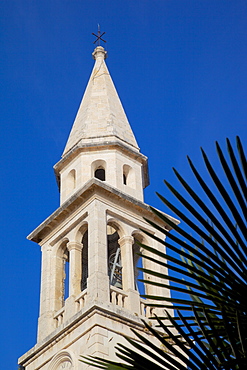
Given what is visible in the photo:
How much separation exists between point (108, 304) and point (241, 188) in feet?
54.2

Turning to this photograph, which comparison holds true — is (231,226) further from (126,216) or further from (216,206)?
(126,216)

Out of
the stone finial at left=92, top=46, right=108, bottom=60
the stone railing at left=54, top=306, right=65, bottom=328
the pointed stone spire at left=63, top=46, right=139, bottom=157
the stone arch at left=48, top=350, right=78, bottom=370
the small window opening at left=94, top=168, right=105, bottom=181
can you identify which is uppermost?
the stone finial at left=92, top=46, right=108, bottom=60

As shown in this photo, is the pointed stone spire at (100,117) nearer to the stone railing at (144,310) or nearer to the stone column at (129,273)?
the stone column at (129,273)

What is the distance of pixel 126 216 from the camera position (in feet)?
79.3

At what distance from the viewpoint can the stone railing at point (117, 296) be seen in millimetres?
21578

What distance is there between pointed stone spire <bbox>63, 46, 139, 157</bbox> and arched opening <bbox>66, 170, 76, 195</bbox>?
43.5 inches

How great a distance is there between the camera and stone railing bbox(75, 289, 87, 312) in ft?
70.8

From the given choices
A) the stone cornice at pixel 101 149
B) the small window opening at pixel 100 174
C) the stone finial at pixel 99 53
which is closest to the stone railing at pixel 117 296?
the stone cornice at pixel 101 149

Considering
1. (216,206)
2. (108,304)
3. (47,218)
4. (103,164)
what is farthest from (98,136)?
(216,206)

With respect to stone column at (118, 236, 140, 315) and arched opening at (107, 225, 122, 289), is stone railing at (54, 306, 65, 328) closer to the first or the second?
arched opening at (107, 225, 122, 289)

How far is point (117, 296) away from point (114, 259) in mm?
2968

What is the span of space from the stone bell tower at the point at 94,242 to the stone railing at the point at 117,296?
0.03 metres

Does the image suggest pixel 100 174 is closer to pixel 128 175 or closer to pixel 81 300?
pixel 128 175

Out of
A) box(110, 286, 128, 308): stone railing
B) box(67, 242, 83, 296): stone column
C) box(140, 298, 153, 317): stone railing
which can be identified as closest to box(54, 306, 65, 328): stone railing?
box(67, 242, 83, 296): stone column
